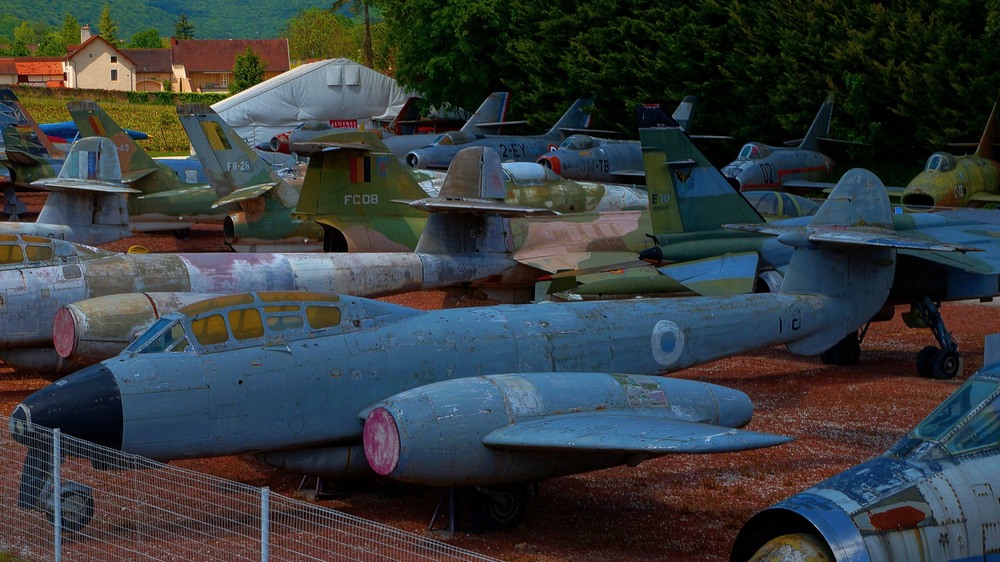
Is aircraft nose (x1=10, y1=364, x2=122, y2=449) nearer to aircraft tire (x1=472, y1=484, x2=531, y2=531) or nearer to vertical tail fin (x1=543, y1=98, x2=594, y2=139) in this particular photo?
aircraft tire (x1=472, y1=484, x2=531, y2=531)

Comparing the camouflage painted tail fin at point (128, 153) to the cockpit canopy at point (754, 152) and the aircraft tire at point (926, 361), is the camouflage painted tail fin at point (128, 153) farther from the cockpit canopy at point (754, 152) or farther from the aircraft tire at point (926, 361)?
the aircraft tire at point (926, 361)

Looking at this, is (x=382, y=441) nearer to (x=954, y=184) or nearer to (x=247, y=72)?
(x=954, y=184)

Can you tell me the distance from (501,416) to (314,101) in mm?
41893

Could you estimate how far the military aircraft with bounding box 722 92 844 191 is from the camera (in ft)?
99.3

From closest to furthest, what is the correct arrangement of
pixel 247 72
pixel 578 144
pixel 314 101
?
pixel 578 144
pixel 314 101
pixel 247 72

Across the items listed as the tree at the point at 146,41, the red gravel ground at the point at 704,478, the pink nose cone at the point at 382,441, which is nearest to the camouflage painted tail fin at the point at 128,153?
the red gravel ground at the point at 704,478

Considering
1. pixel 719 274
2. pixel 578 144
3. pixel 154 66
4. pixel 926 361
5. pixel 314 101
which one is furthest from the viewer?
pixel 154 66

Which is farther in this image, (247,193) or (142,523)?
(247,193)

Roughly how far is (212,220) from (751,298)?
60.1ft

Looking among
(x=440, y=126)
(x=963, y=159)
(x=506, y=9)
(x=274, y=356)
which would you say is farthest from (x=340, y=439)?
(x=440, y=126)

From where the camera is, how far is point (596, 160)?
Result: 33312 mm

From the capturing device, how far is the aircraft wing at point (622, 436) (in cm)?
846

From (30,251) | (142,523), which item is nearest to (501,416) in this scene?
Answer: (142,523)

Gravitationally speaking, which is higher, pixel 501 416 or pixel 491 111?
pixel 491 111
